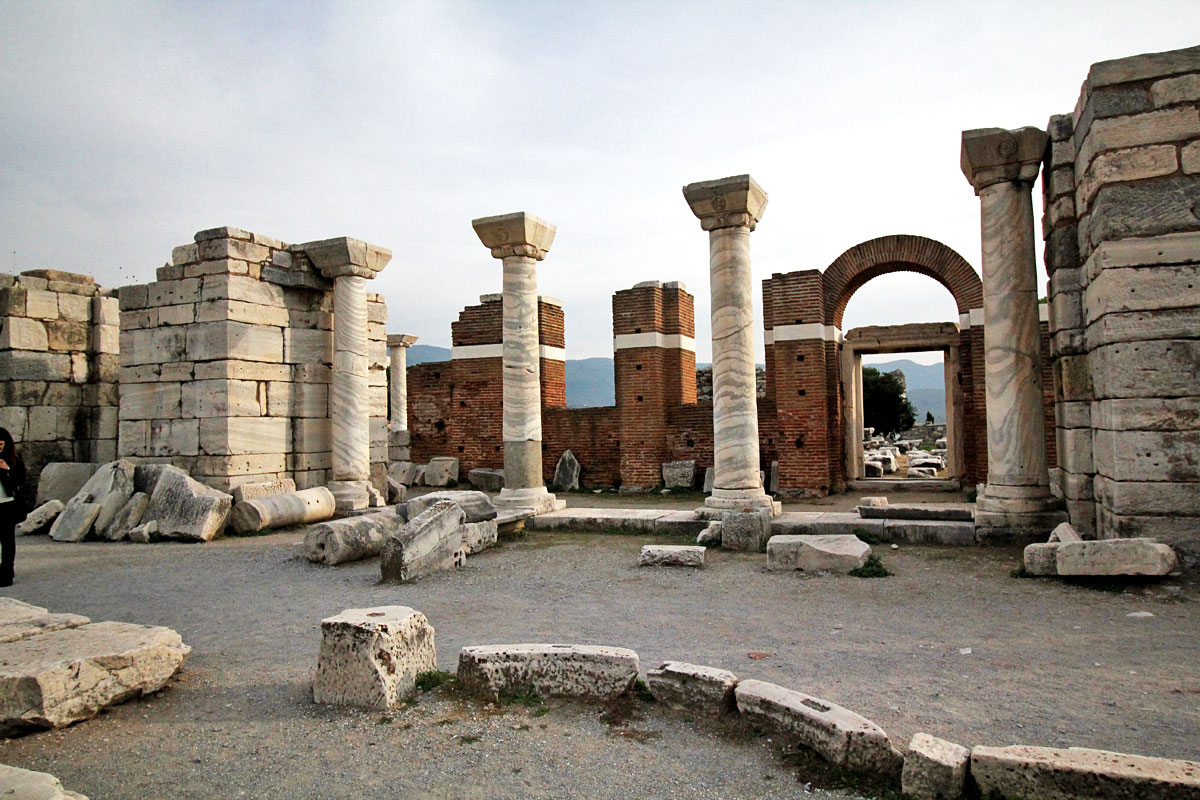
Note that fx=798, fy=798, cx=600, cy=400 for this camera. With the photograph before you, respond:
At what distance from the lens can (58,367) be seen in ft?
40.8

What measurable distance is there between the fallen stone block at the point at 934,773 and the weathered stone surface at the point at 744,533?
570cm

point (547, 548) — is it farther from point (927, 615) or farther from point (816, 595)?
point (927, 615)

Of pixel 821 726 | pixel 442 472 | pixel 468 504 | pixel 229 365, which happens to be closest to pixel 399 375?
pixel 442 472

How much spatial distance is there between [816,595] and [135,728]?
481 cm

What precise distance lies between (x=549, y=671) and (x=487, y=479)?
13334mm

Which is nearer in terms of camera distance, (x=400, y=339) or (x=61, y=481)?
(x=61, y=481)

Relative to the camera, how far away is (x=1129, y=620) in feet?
18.1

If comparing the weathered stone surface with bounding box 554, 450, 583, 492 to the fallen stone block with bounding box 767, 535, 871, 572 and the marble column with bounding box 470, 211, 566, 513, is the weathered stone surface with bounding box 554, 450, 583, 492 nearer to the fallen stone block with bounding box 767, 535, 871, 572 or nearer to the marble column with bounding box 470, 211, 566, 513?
the marble column with bounding box 470, 211, 566, 513

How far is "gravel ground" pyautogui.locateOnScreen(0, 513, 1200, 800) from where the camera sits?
329 cm

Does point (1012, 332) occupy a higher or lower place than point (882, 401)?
lower

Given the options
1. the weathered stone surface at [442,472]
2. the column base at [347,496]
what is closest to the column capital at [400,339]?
the weathered stone surface at [442,472]

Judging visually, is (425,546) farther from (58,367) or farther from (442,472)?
(442,472)

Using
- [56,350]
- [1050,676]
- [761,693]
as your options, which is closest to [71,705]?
[761,693]

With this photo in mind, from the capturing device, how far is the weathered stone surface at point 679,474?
15.8 m
